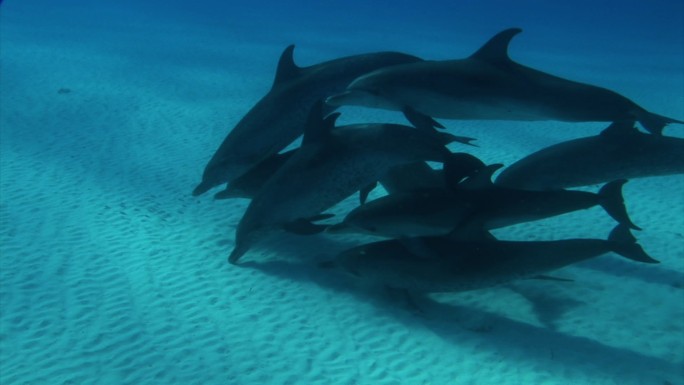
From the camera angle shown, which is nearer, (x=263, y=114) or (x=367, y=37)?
(x=263, y=114)

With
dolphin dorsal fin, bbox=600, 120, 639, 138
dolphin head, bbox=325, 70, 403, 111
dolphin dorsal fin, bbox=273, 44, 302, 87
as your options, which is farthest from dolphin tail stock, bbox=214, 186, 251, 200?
dolphin dorsal fin, bbox=600, 120, 639, 138

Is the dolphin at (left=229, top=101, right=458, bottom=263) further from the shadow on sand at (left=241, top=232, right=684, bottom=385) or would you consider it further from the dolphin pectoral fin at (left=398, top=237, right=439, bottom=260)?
the dolphin pectoral fin at (left=398, top=237, right=439, bottom=260)

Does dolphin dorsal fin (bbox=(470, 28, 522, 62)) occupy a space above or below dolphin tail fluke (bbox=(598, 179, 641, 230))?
above

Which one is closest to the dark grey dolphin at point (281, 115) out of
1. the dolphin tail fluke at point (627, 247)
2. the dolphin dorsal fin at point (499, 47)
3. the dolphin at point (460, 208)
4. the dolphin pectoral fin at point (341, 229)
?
the dolphin dorsal fin at point (499, 47)

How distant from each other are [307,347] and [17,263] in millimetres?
3624

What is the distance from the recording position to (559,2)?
225 ft

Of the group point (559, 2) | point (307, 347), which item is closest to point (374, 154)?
point (307, 347)

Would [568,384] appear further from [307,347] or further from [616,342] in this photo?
[307,347]

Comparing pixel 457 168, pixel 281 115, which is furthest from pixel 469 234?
pixel 281 115

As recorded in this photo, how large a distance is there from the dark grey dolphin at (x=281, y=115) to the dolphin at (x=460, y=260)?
1.80 m

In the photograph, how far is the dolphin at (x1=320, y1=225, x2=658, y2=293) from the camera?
4883 mm

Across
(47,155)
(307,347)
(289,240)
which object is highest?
(47,155)

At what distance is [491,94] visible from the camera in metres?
5.50

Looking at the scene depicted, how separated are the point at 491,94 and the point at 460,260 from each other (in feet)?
5.96
